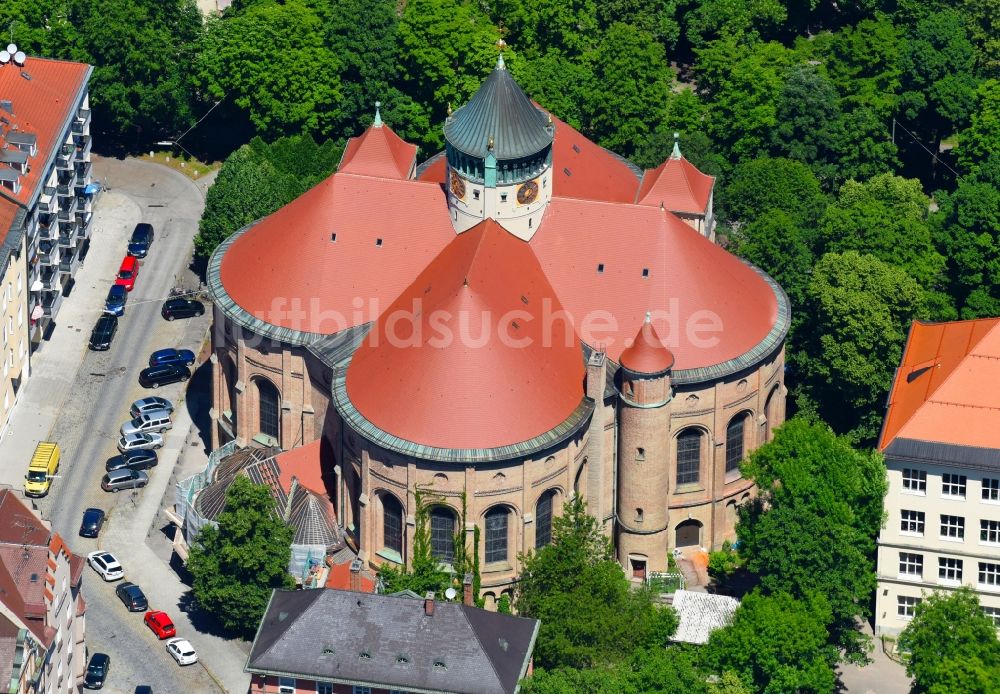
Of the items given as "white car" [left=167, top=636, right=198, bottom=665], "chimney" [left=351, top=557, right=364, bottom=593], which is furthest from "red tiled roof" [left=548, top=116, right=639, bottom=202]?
"white car" [left=167, top=636, right=198, bottom=665]

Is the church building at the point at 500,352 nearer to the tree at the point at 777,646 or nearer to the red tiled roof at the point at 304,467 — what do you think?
the red tiled roof at the point at 304,467

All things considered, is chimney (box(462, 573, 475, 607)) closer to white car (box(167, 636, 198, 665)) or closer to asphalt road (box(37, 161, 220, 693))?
asphalt road (box(37, 161, 220, 693))

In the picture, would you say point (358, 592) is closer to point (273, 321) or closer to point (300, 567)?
point (300, 567)

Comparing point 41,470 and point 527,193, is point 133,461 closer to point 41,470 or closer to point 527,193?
point 41,470

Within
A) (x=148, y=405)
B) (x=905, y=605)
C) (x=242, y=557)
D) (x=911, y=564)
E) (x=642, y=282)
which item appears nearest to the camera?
(x=242, y=557)

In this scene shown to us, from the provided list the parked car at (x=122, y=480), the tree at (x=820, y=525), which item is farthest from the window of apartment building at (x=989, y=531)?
the parked car at (x=122, y=480)

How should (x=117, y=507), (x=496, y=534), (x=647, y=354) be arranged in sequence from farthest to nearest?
(x=117, y=507), (x=496, y=534), (x=647, y=354)

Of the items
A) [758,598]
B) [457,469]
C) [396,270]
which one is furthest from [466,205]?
[758,598]

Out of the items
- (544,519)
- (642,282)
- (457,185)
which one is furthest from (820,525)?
(457,185)
